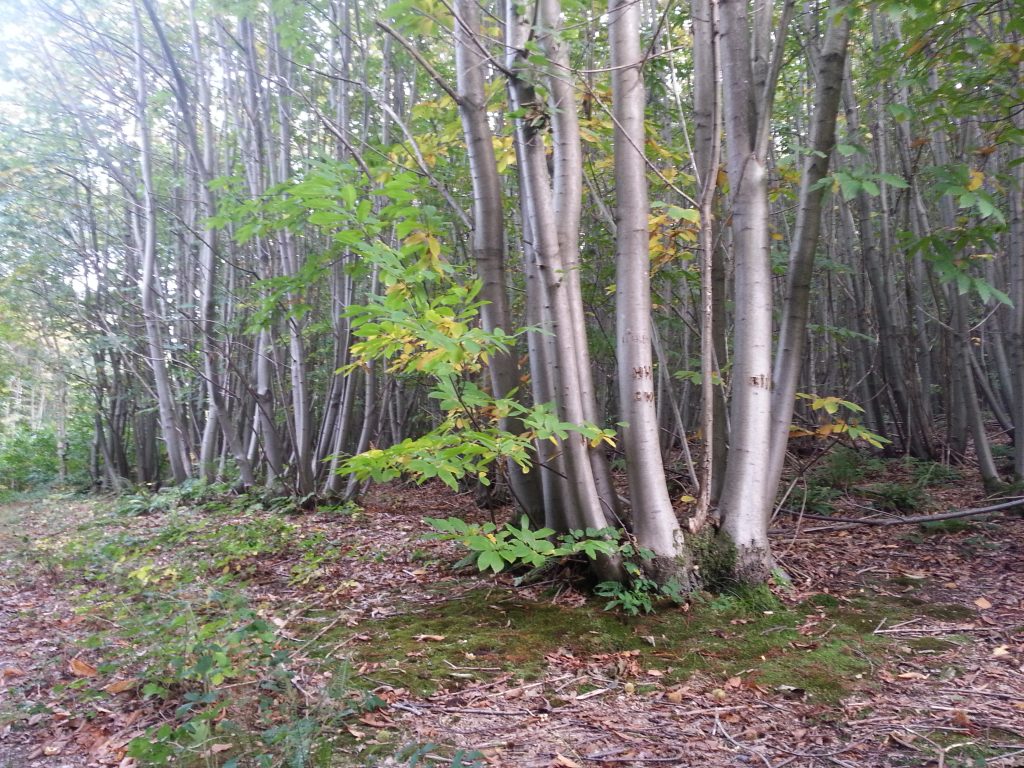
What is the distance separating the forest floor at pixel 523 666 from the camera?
239 cm

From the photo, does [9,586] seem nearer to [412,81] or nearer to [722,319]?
[722,319]

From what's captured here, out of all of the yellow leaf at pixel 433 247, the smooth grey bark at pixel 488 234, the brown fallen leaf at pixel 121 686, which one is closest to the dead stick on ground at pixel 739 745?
the smooth grey bark at pixel 488 234

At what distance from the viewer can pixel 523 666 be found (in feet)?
10.5

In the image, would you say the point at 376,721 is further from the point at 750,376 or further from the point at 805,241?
the point at 805,241

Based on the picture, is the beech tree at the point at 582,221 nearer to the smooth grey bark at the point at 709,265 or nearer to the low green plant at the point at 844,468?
the smooth grey bark at the point at 709,265

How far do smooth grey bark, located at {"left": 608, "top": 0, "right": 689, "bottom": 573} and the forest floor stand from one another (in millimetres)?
447

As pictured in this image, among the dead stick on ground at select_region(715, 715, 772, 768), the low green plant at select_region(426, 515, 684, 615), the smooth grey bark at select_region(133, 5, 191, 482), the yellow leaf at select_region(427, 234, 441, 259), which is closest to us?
the dead stick on ground at select_region(715, 715, 772, 768)

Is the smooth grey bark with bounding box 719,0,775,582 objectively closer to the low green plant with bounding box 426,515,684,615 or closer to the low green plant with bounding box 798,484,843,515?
the low green plant with bounding box 426,515,684,615

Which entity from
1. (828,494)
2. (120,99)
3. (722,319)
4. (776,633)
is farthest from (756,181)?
(120,99)

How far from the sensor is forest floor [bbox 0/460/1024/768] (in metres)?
2.39

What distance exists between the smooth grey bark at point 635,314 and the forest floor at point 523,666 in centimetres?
45

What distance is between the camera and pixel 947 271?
11.8ft

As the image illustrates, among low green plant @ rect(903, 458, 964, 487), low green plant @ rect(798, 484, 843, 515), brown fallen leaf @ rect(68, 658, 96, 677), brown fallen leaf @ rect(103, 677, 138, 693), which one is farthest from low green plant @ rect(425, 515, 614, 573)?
low green plant @ rect(903, 458, 964, 487)

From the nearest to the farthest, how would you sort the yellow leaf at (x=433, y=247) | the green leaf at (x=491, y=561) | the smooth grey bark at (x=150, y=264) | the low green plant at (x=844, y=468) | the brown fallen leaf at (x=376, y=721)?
the brown fallen leaf at (x=376, y=721), the green leaf at (x=491, y=561), the yellow leaf at (x=433, y=247), the low green plant at (x=844, y=468), the smooth grey bark at (x=150, y=264)
